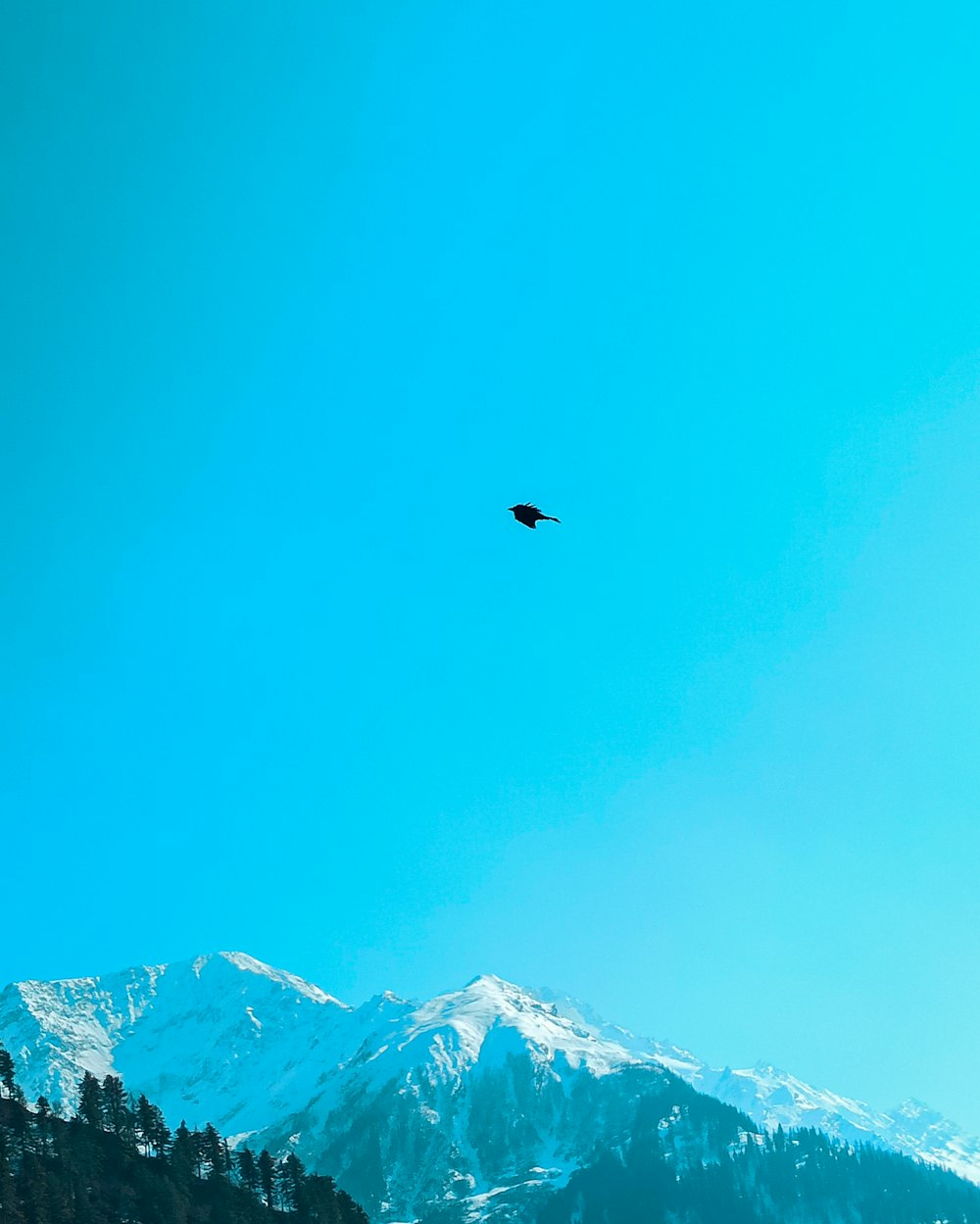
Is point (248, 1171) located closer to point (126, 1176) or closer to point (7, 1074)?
point (126, 1176)

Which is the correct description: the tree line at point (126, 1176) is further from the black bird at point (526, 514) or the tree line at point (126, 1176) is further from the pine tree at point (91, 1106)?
Result: the black bird at point (526, 514)

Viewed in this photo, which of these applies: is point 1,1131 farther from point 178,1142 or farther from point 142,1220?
point 178,1142

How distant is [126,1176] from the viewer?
5753 inches

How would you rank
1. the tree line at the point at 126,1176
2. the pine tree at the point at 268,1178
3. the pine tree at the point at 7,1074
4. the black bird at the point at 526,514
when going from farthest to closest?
the pine tree at the point at 7,1074 → the pine tree at the point at 268,1178 → the tree line at the point at 126,1176 → the black bird at the point at 526,514

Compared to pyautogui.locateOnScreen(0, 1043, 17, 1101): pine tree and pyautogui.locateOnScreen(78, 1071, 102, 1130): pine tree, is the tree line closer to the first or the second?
pyautogui.locateOnScreen(78, 1071, 102, 1130): pine tree

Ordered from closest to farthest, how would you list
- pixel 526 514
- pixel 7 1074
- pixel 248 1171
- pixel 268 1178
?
pixel 526 514
pixel 268 1178
pixel 248 1171
pixel 7 1074

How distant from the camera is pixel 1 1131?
432ft

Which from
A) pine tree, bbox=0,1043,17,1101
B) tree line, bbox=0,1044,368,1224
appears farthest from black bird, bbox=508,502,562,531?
pine tree, bbox=0,1043,17,1101

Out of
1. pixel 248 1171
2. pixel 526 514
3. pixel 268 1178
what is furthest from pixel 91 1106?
pixel 526 514

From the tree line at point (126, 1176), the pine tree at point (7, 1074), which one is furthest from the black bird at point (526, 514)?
the pine tree at point (7, 1074)

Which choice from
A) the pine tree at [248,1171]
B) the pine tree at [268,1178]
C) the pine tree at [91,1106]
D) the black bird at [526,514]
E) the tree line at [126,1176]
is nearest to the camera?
the black bird at [526,514]

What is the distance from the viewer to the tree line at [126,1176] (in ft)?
414

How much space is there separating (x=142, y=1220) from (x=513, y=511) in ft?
365

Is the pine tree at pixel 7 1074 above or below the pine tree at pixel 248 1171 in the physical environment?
above
